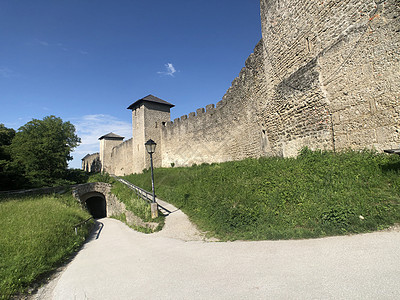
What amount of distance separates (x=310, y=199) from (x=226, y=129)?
1063cm

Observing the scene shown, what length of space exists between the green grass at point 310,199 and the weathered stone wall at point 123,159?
72.5 feet

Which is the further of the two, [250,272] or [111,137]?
[111,137]

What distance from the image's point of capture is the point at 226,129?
15.5 metres

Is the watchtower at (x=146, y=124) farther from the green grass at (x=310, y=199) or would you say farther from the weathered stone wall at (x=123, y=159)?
the green grass at (x=310, y=199)

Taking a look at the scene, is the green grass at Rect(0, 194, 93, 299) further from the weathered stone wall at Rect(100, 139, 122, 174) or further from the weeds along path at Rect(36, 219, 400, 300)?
the weathered stone wall at Rect(100, 139, 122, 174)

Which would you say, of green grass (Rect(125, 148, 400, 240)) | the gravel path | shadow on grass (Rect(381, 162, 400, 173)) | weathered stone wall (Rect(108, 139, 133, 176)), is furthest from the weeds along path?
weathered stone wall (Rect(108, 139, 133, 176))

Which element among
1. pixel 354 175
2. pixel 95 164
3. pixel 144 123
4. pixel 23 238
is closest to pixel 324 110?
pixel 354 175

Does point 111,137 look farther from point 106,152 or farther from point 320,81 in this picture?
point 320,81

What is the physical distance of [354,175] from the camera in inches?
211

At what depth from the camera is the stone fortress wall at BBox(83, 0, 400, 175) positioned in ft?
18.7

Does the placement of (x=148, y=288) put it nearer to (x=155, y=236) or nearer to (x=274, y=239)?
(x=274, y=239)

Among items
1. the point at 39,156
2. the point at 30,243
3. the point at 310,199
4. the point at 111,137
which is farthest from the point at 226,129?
the point at 111,137

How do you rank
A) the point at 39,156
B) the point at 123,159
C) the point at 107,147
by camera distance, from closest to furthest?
the point at 39,156, the point at 123,159, the point at 107,147

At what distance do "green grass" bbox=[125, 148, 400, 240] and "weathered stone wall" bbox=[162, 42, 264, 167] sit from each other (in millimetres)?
4996
